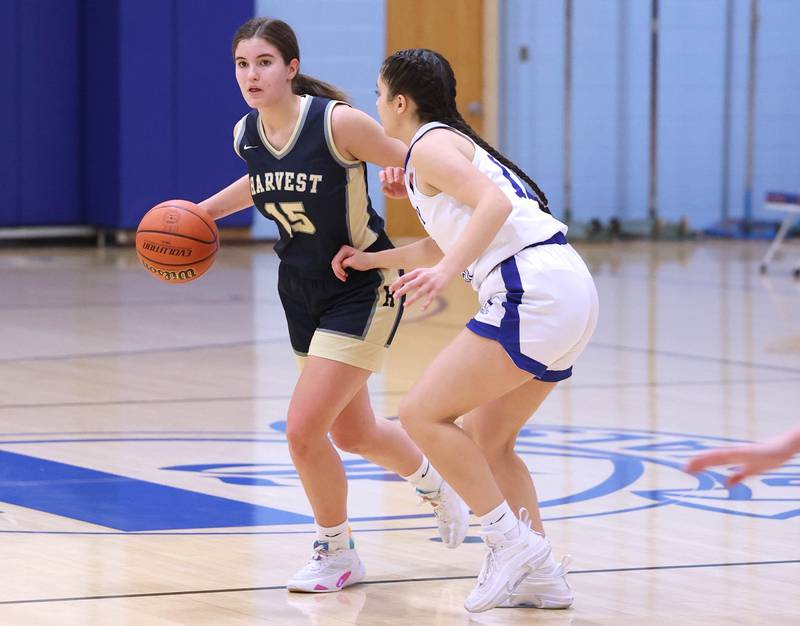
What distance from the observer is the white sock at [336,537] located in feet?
12.2

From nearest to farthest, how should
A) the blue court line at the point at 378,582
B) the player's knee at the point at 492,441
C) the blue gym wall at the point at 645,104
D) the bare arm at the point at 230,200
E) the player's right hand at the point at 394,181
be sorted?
the blue court line at the point at 378,582, the player's knee at the point at 492,441, the player's right hand at the point at 394,181, the bare arm at the point at 230,200, the blue gym wall at the point at 645,104

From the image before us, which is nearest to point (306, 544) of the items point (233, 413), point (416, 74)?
point (416, 74)

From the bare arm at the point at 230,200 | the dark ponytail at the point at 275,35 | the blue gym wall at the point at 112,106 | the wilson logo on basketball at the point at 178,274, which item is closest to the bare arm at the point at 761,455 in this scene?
the dark ponytail at the point at 275,35

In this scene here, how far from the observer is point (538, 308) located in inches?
133

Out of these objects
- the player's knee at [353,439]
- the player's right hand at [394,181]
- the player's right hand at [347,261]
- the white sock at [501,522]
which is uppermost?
the player's right hand at [394,181]

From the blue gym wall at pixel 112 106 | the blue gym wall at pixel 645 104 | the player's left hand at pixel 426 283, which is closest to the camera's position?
the player's left hand at pixel 426 283

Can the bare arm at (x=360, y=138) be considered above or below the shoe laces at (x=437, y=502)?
above

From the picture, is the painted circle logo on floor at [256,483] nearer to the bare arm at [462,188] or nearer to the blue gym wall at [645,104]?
the bare arm at [462,188]

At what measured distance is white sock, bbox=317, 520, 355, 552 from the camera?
3.73 meters

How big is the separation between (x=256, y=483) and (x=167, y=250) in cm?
108

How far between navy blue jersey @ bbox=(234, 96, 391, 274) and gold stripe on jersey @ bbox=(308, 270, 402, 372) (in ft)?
0.56

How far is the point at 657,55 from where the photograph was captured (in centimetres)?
1606

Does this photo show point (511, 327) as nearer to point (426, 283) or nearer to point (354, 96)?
point (426, 283)

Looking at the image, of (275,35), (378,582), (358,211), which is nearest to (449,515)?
(378,582)
